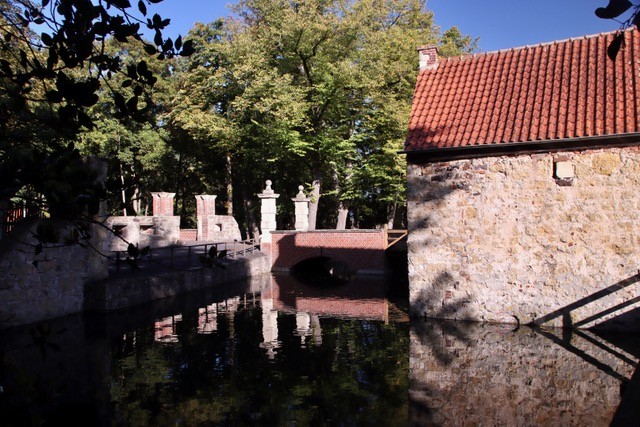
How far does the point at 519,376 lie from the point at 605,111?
5503 millimetres

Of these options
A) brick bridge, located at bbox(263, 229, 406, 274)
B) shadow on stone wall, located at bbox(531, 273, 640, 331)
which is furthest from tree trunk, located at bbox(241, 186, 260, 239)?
shadow on stone wall, located at bbox(531, 273, 640, 331)

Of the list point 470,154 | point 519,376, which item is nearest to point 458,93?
point 470,154

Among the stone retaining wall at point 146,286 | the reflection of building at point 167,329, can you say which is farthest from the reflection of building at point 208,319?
the stone retaining wall at point 146,286

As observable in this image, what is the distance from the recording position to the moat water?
597 cm

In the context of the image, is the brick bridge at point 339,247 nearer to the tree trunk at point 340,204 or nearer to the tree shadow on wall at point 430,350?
the tree trunk at point 340,204

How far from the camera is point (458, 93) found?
1199 centimetres

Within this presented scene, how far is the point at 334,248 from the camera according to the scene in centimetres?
2139

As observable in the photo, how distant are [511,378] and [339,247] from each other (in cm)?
1410

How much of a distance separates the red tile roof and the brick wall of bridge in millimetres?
9221

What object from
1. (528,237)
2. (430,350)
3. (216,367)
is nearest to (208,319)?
(216,367)

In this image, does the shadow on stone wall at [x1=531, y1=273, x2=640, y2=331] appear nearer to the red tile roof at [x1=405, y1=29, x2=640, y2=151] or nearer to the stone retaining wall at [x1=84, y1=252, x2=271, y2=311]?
the red tile roof at [x1=405, y1=29, x2=640, y2=151]

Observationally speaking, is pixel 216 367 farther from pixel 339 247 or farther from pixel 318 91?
pixel 318 91

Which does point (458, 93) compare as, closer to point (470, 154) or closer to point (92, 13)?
point (470, 154)

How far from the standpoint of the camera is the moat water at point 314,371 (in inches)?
235
